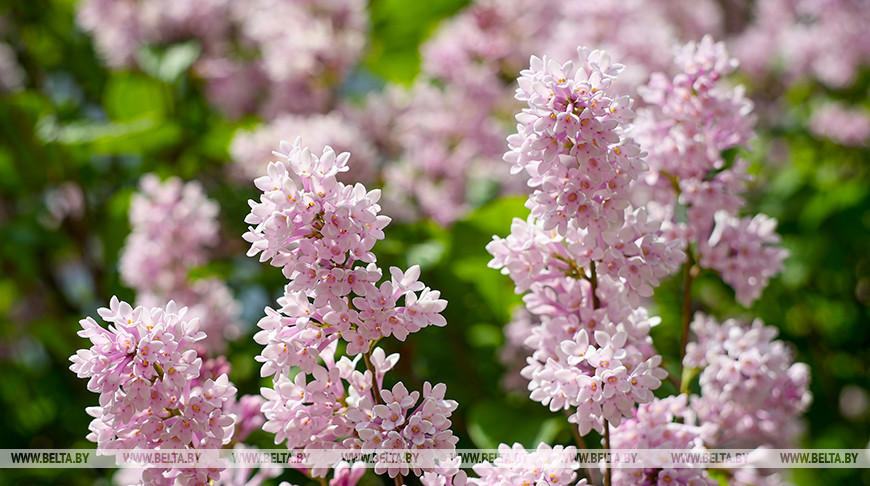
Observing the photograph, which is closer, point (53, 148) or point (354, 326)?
point (354, 326)

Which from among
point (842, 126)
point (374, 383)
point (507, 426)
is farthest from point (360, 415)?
point (842, 126)

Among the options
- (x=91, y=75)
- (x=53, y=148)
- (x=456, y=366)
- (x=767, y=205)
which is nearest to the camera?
(x=456, y=366)

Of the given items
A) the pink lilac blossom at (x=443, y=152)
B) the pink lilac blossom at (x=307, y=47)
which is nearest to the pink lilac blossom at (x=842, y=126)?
the pink lilac blossom at (x=443, y=152)

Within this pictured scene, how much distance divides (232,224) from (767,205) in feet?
3.00

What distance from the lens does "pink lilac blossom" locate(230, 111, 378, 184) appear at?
4.14 feet

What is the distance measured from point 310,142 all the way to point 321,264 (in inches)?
27.5

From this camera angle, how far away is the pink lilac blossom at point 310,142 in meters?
1.26

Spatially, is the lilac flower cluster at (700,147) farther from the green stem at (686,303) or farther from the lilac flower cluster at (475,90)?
the lilac flower cluster at (475,90)

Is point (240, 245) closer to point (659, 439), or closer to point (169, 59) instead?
point (169, 59)

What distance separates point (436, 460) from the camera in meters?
0.59

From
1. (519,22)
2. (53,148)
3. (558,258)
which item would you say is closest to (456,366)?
(558,258)

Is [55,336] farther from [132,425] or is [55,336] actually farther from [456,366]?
[132,425]

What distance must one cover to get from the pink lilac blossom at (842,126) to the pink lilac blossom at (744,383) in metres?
1.00

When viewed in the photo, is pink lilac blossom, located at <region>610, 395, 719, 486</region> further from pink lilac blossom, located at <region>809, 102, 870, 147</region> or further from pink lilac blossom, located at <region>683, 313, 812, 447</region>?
pink lilac blossom, located at <region>809, 102, 870, 147</region>
